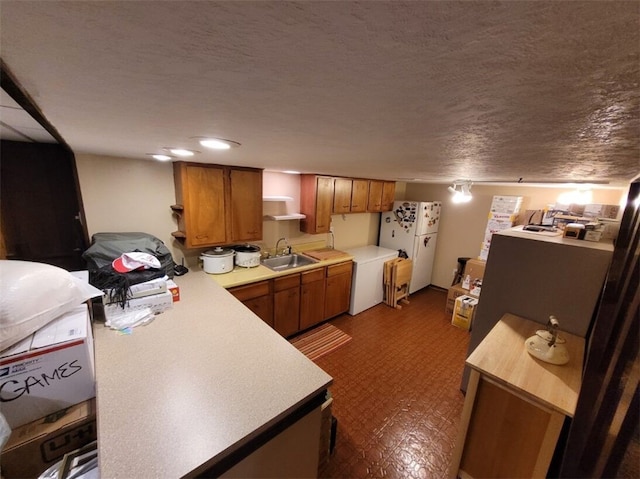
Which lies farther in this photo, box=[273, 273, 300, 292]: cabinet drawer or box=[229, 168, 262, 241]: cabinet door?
box=[273, 273, 300, 292]: cabinet drawer

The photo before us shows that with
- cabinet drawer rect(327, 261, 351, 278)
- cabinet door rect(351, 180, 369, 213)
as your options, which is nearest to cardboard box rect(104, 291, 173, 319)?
cabinet drawer rect(327, 261, 351, 278)

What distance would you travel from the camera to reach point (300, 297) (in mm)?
2982

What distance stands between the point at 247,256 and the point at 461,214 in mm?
3597

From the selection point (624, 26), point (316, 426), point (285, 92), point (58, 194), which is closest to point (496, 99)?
point (624, 26)

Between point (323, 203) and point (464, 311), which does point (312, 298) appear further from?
point (464, 311)

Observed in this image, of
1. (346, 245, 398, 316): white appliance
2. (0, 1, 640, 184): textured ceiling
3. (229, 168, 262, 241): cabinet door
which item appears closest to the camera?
(0, 1, 640, 184): textured ceiling

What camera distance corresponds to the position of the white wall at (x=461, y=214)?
367cm

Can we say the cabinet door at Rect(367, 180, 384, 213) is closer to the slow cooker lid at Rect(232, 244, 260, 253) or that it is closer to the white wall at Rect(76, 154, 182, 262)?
the slow cooker lid at Rect(232, 244, 260, 253)

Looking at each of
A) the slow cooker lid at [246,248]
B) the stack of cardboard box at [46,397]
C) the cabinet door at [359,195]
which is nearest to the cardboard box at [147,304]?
the stack of cardboard box at [46,397]

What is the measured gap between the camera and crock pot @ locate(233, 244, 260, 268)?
277 cm

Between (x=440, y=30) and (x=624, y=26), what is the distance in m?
0.18

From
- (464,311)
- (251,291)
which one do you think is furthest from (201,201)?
(464,311)

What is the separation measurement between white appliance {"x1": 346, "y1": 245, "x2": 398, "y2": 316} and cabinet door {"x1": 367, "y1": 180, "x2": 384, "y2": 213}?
0.70 metres

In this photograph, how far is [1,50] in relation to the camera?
391 millimetres
